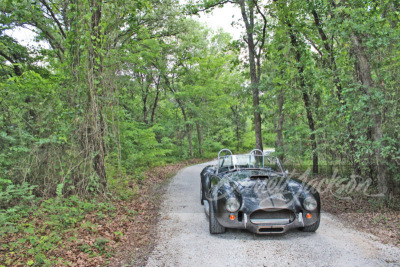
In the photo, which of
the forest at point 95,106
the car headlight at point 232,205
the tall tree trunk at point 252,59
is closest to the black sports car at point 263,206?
the car headlight at point 232,205

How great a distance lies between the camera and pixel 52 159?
6.08 m

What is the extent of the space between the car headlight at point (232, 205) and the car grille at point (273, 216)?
0.92ft

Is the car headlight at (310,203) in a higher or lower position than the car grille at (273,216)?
higher

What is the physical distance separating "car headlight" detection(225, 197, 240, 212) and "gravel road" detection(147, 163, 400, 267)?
1.80 ft

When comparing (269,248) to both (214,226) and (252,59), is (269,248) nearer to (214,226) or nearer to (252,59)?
(214,226)

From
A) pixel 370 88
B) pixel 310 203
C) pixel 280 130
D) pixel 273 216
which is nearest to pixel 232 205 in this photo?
pixel 273 216

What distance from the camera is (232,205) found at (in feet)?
14.2

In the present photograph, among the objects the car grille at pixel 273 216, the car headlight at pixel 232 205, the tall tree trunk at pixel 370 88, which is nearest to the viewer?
the car grille at pixel 273 216

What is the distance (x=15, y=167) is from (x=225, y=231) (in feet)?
15.3

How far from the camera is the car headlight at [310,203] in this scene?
4.41 m

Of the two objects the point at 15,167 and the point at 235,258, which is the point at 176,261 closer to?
the point at 235,258

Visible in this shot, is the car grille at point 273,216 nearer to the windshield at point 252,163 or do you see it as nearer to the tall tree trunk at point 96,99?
the windshield at point 252,163

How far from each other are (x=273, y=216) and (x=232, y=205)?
0.69 m

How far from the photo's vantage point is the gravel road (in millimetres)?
3619
